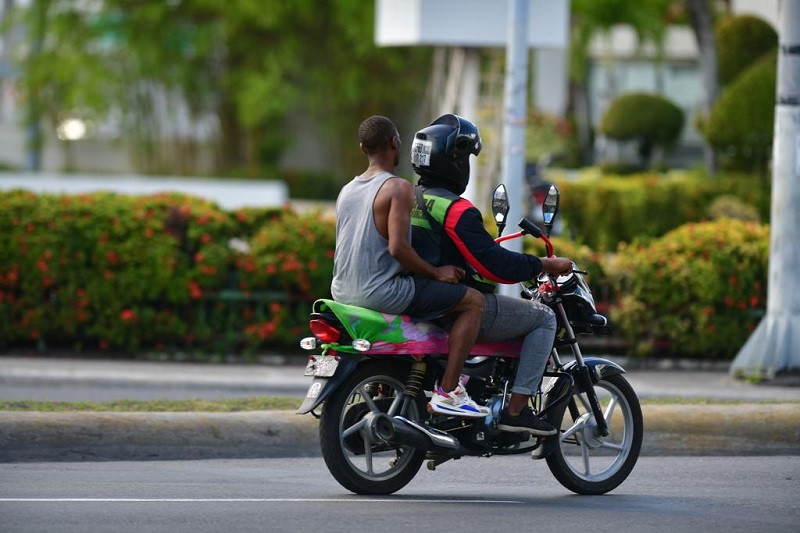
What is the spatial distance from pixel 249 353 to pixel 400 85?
966 inches

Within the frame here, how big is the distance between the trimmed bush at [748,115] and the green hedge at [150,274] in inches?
479

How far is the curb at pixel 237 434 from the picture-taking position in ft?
29.1

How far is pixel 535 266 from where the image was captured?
7.47 meters

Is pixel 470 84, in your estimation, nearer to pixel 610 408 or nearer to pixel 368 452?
pixel 610 408

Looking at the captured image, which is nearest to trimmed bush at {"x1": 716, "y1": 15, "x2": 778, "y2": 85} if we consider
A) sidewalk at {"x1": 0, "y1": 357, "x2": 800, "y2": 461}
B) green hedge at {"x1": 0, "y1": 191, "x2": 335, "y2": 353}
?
green hedge at {"x1": 0, "y1": 191, "x2": 335, "y2": 353}

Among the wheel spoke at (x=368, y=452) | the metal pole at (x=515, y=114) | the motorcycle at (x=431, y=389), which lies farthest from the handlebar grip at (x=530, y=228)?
the metal pole at (x=515, y=114)

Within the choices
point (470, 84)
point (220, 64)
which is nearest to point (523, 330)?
point (470, 84)

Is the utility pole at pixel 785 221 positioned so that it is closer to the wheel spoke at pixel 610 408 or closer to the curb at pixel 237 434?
the curb at pixel 237 434

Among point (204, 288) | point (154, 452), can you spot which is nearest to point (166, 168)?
point (204, 288)

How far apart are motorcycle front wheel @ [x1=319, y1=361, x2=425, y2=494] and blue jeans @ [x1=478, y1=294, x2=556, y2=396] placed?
491 mm

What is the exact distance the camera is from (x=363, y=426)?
7430 millimetres

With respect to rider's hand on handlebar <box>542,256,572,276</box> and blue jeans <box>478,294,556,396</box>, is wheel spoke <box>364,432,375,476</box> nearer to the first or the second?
blue jeans <box>478,294,556,396</box>

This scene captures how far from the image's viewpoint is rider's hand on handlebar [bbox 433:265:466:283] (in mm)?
7418

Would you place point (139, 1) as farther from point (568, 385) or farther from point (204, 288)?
point (568, 385)
